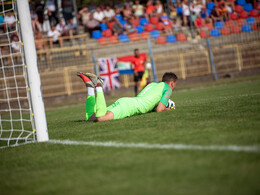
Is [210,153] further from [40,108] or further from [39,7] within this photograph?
[39,7]

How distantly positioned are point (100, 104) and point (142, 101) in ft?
3.40

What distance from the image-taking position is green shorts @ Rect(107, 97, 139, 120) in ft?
26.1

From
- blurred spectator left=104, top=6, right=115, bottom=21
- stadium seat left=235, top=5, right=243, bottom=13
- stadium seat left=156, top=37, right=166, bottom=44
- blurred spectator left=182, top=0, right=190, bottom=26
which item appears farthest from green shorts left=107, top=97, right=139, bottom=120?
stadium seat left=235, top=5, right=243, bottom=13

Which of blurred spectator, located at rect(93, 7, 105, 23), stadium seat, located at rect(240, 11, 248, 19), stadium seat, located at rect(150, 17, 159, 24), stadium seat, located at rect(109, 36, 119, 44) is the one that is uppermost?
blurred spectator, located at rect(93, 7, 105, 23)

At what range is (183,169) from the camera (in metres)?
3.54

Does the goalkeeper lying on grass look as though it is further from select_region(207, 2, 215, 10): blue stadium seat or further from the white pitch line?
select_region(207, 2, 215, 10): blue stadium seat

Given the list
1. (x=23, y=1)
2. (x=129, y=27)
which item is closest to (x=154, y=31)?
(x=129, y=27)

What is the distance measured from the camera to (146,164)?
390 centimetres

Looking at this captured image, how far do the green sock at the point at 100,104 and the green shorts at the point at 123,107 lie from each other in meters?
0.28

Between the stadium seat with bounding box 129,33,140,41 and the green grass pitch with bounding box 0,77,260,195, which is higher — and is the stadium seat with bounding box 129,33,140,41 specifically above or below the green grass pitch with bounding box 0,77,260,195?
above

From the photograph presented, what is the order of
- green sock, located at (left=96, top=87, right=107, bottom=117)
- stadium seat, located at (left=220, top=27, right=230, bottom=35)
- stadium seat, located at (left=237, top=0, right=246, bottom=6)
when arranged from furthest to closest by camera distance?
stadium seat, located at (left=237, top=0, right=246, bottom=6)
stadium seat, located at (left=220, top=27, right=230, bottom=35)
green sock, located at (left=96, top=87, right=107, bottom=117)

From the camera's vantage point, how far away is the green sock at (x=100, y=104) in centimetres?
746

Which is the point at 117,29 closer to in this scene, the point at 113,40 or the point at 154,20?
the point at 113,40

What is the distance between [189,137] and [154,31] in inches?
806
